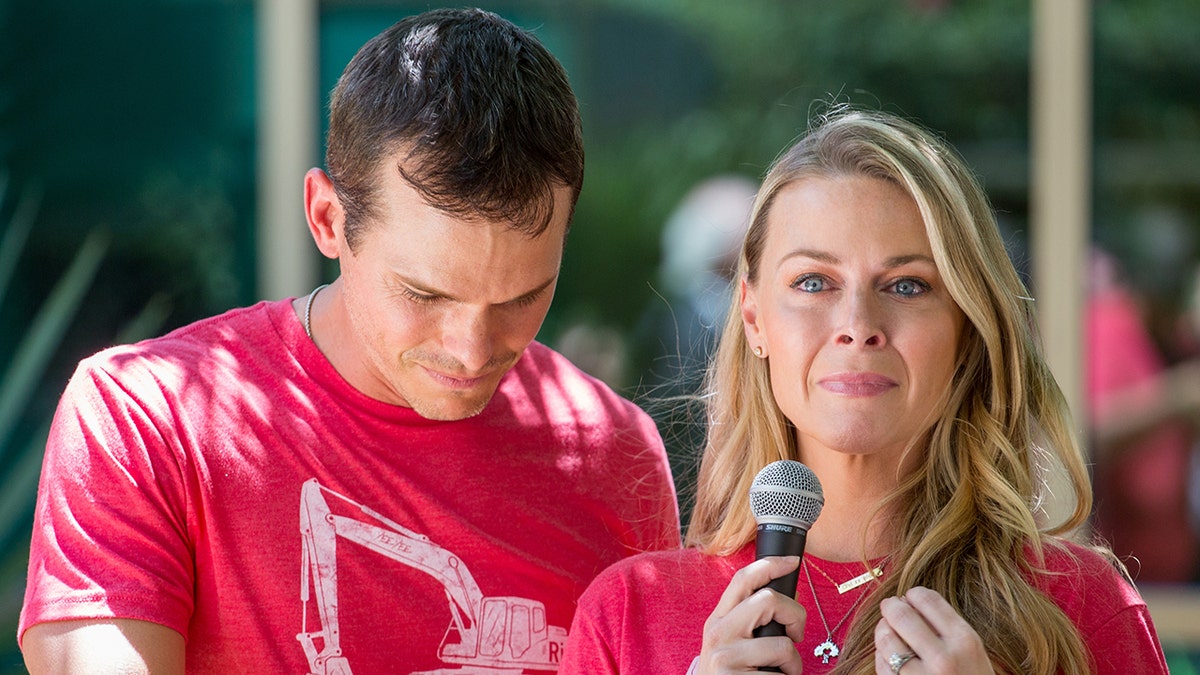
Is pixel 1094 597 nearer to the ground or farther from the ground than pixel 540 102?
nearer to the ground

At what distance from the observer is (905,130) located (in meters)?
2.60

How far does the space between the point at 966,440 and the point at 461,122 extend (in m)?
1.03

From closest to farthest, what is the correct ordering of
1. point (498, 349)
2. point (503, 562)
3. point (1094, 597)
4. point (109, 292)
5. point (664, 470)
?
point (1094, 597), point (498, 349), point (503, 562), point (664, 470), point (109, 292)

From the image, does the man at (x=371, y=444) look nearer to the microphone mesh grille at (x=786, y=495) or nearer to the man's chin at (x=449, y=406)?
the man's chin at (x=449, y=406)

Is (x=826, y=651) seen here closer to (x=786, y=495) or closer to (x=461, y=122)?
(x=786, y=495)

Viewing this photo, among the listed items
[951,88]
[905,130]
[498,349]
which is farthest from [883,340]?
[951,88]

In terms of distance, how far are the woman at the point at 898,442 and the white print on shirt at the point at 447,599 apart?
0.23 meters

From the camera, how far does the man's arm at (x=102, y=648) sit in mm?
2291

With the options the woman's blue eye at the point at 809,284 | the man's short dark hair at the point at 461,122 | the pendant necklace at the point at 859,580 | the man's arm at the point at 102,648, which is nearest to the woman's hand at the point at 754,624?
the pendant necklace at the point at 859,580

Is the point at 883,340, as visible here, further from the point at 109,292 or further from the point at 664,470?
the point at 109,292

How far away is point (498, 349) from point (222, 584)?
633 millimetres

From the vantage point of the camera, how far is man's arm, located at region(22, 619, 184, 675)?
2291 millimetres

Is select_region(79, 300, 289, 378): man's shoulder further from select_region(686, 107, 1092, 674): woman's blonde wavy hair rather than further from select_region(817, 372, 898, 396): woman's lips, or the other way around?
select_region(817, 372, 898, 396): woman's lips

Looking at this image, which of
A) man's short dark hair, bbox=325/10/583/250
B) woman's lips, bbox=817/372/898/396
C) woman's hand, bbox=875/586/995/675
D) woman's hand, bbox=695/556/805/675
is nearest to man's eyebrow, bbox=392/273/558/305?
man's short dark hair, bbox=325/10/583/250
